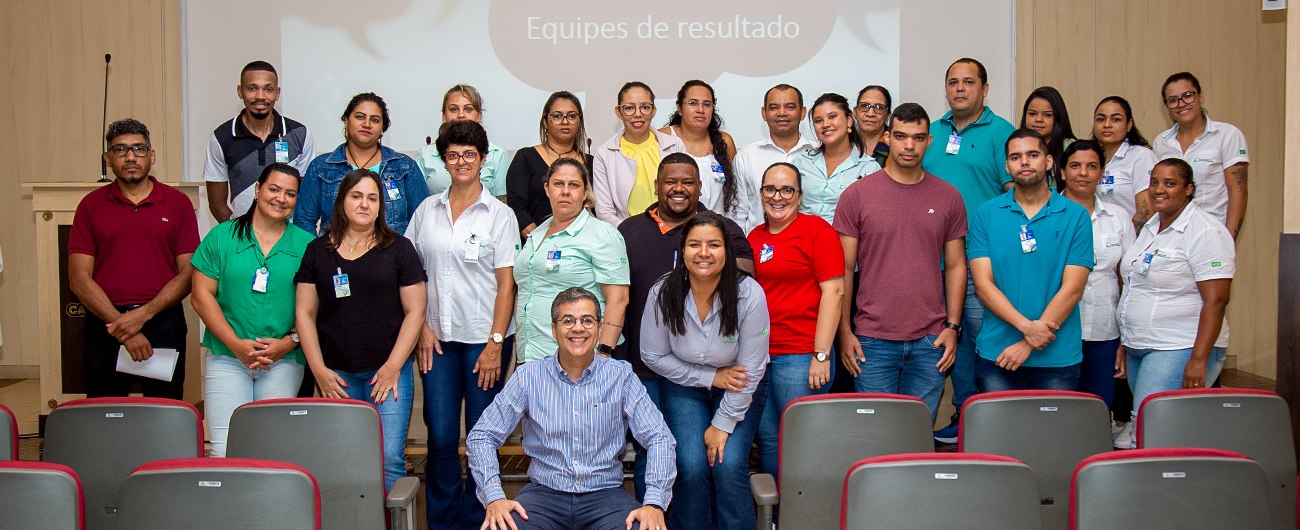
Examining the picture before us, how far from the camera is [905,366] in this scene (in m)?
3.31

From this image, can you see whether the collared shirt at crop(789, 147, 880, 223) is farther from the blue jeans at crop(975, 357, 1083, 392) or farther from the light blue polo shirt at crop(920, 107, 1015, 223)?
the blue jeans at crop(975, 357, 1083, 392)

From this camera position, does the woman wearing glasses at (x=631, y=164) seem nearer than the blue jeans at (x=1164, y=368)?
No

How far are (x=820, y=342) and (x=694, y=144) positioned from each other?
1337 millimetres

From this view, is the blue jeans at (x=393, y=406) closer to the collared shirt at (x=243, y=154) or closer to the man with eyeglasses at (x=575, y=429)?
the man with eyeglasses at (x=575, y=429)

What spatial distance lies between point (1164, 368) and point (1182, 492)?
61.7 inches

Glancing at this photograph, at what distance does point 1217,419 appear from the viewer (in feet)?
8.21

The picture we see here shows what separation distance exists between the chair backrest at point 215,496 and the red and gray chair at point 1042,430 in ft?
5.78

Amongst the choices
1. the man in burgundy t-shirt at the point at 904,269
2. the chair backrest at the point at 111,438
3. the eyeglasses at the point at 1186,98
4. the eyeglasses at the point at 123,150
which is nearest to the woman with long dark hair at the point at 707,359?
the man in burgundy t-shirt at the point at 904,269

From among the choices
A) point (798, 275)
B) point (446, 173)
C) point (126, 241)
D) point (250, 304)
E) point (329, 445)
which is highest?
point (446, 173)

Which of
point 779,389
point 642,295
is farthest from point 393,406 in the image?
point 779,389

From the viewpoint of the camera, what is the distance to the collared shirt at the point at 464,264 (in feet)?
10.6

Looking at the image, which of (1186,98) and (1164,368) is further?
(1186,98)

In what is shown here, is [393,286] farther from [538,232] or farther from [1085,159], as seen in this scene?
[1085,159]

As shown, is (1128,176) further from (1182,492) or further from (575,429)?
(575,429)
